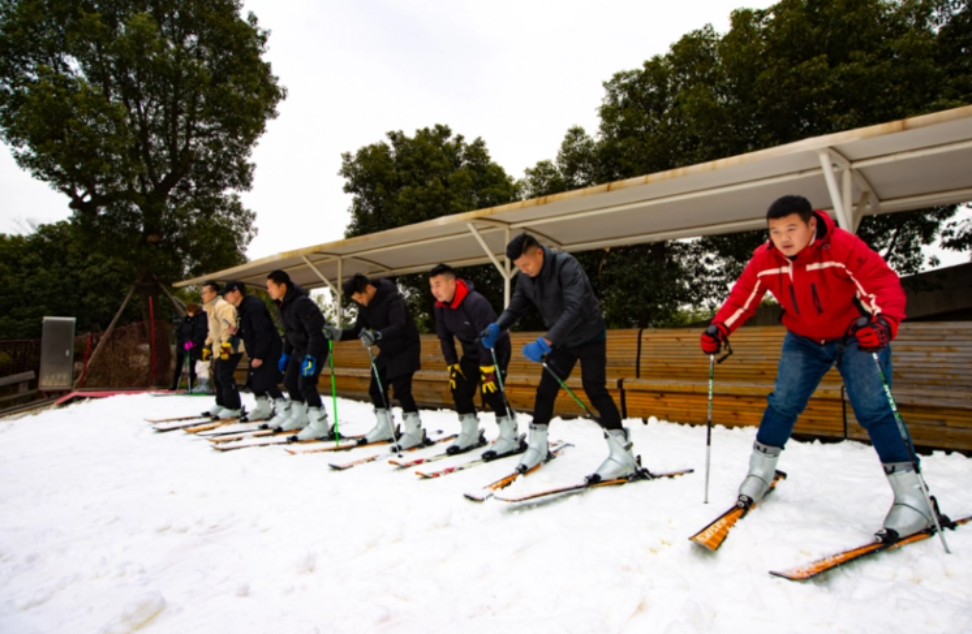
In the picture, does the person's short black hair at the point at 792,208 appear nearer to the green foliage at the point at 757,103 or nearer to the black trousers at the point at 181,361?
the green foliage at the point at 757,103

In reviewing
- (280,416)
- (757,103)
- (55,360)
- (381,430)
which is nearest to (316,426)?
(381,430)

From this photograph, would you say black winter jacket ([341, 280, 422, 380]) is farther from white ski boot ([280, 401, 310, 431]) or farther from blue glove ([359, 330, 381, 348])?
white ski boot ([280, 401, 310, 431])

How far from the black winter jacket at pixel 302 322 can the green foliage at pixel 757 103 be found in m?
8.80

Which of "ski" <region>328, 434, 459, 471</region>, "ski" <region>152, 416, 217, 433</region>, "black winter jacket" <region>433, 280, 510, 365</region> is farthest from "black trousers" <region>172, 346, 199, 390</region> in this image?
"black winter jacket" <region>433, 280, 510, 365</region>

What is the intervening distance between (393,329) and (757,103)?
43.2 feet

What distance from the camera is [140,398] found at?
10.2 m

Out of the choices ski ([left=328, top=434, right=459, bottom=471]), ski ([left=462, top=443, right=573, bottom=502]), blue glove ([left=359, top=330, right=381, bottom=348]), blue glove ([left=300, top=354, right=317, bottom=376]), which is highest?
blue glove ([left=359, top=330, right=381, bottom=348])

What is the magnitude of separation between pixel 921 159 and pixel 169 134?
21.3m

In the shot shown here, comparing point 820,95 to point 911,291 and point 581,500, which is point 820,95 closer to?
point 911,291

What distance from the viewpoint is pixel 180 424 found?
754 centimetres

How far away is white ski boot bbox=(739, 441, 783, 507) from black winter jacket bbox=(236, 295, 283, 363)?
5.72m

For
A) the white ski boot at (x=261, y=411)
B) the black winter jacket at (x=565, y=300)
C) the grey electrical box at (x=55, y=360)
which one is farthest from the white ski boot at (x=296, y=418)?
the grey electrical box at (x=55, y=360)

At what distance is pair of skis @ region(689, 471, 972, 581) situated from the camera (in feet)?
7.04

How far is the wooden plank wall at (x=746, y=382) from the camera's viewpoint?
436 cm
